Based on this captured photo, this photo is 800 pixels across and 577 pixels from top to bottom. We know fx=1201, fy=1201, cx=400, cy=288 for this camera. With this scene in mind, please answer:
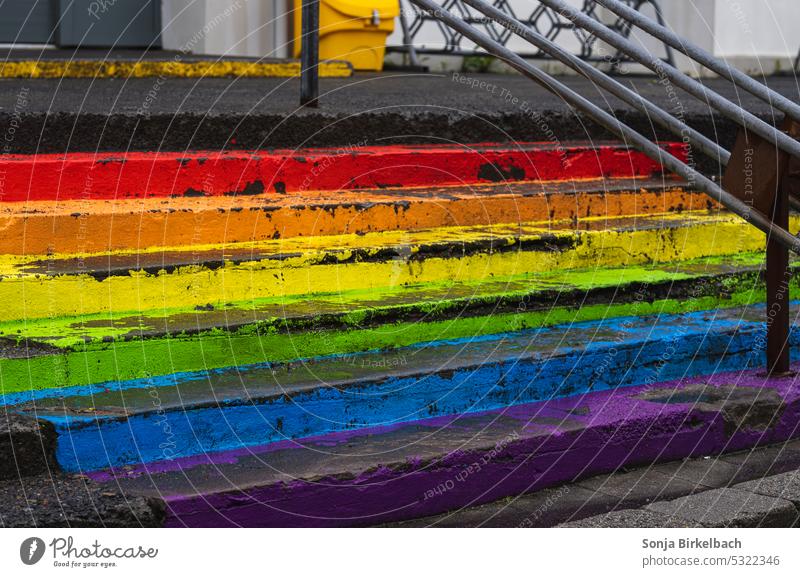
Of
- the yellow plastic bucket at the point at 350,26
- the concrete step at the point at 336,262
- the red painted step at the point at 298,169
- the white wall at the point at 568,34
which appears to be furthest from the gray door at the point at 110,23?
the concrete step at the point at 336,262

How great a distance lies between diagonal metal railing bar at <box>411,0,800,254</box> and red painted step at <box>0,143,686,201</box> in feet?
2.16

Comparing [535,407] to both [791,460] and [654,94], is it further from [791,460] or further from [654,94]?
[654,94]

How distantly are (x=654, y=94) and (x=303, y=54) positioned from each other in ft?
9.43

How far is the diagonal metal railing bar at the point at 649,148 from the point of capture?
396 cm

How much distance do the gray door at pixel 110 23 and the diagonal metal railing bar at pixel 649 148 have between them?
4.24 meters

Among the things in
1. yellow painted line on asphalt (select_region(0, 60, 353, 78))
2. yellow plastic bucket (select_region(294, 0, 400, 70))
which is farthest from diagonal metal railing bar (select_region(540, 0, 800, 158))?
yellow plastic bucket (select_region(294, 0, 400, 70))

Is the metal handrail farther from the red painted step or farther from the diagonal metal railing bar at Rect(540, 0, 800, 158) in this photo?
the diagonal metal railing bar at Rect(540, 0, 800, 158)

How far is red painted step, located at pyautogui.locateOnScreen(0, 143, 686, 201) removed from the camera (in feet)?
14.6

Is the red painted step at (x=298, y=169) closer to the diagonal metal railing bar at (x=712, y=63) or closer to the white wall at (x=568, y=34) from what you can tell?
the diagonal metal railing bar at (x=712, y=63)

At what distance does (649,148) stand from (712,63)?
1.20ft

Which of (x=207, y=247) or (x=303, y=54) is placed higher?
(x=303, y=54)

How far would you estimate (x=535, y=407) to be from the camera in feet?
12.8

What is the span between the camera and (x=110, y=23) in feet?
27.5

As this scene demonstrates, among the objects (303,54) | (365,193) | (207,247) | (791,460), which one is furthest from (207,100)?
(791,460)
